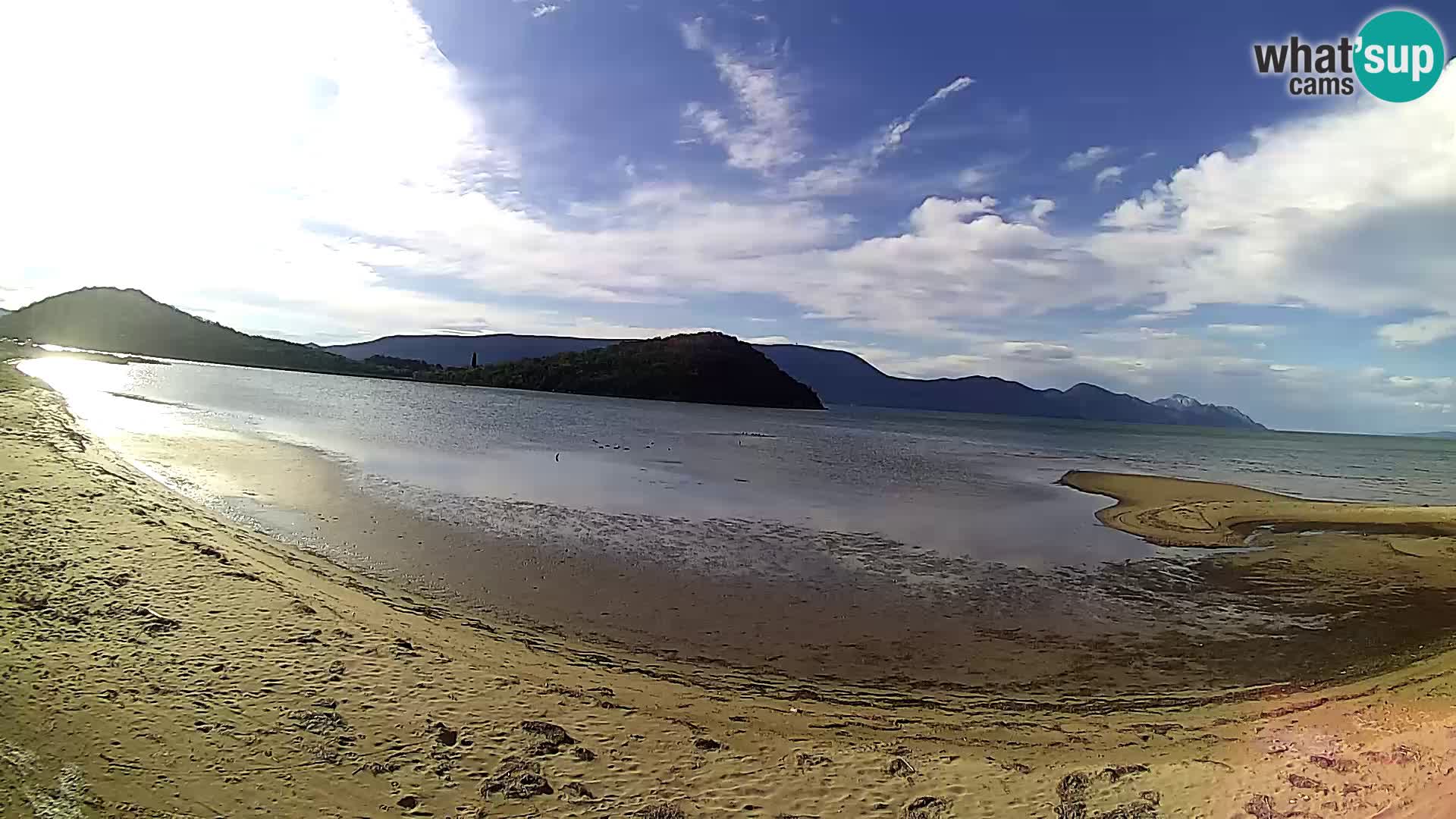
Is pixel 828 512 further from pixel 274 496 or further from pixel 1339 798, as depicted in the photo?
pixel 1339 798

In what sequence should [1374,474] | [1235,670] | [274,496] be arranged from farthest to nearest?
[1374,474] → [274,496] → [1235,670]

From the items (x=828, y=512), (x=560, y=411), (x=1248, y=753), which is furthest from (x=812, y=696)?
(x=560, y=411)

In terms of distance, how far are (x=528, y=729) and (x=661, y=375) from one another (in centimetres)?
15022

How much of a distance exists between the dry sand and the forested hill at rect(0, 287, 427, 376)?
176m

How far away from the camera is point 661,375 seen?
15638 centimetres

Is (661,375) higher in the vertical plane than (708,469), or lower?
higher

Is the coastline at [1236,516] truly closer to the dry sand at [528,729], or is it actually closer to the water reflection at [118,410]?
the dry sand at [528,729]

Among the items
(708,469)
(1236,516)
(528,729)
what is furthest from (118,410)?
(1236,516)

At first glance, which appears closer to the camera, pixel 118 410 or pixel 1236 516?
pixel 1236 516

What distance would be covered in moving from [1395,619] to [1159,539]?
317 inches

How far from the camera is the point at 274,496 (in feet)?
60.8

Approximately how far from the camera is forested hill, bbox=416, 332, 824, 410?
154500 mm

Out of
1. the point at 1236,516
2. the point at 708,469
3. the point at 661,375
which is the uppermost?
the point at 661,375

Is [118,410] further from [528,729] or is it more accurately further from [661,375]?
[661,375]
